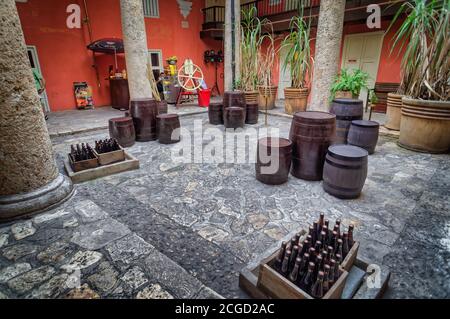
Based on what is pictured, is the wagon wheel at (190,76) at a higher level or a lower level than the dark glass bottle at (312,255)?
higher

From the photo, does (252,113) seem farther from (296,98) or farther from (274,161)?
(274,161)

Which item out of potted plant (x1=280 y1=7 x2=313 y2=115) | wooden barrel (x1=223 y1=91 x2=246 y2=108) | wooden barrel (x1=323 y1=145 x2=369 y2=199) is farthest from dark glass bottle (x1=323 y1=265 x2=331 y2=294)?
potted plant (x1=280 y1=7 x2=313 y2=115)

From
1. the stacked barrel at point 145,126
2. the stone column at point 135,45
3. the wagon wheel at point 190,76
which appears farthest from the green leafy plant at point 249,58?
the stacked barrel at point 145,126

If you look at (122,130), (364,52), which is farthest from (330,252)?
(364,52)

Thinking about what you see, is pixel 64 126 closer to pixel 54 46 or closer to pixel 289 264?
pixel 54 46

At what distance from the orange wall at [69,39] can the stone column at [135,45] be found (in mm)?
3396

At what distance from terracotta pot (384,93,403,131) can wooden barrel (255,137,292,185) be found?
291 centimetres

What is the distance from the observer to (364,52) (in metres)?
8.18

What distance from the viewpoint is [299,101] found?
249 inches

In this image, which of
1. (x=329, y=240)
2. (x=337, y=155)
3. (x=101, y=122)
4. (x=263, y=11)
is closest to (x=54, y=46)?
(x=101, y=122)

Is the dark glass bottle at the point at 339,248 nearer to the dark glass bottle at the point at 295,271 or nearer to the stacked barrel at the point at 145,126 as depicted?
the dark glass bottle at the point at 295,271

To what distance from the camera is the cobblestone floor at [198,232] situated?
150 cm

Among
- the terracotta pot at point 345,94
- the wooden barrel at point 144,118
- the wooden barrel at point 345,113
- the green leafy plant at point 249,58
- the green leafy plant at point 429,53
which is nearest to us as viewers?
the green leafy plant at point 429,53
